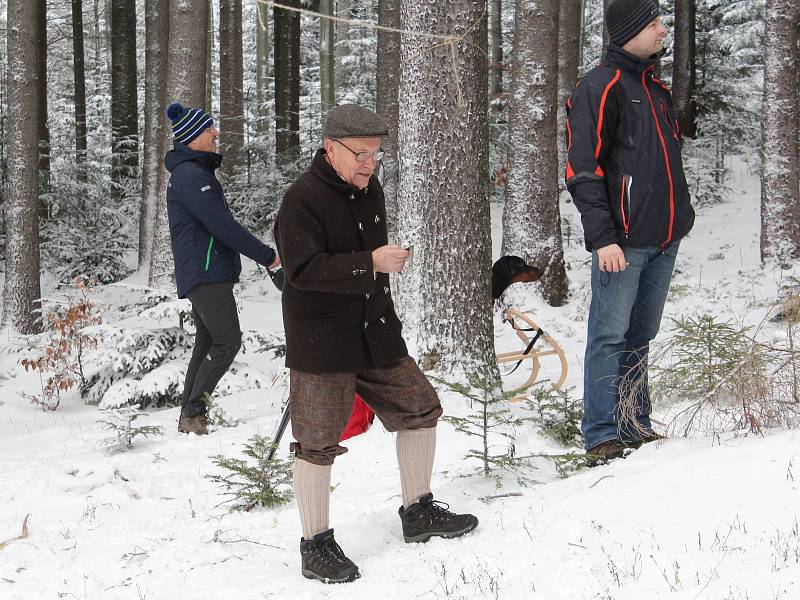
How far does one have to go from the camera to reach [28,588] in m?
3.71

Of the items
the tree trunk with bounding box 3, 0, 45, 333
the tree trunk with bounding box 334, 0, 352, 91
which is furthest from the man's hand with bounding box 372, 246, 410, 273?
the tree trunk with bounding box 334, 0, 352, 91

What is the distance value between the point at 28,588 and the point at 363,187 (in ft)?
7.83

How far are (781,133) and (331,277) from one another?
9.53 metres

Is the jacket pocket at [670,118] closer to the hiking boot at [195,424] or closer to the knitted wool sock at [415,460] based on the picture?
the knitted wool sock at [415,460]

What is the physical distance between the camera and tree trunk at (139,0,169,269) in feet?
44.3

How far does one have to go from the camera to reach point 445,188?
5918 mm

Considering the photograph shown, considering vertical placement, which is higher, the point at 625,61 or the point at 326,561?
the point at 625,61

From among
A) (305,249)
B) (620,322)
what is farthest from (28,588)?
(620,322)

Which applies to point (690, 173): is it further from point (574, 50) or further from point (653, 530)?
point (653, 530)

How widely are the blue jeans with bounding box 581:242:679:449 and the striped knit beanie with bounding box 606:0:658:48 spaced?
110 centimetres

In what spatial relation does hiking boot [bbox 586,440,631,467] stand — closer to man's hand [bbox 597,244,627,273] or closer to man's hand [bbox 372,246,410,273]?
man's hand [bbox 597,244,627,273]

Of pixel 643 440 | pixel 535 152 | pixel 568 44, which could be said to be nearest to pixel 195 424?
pixel 643 440

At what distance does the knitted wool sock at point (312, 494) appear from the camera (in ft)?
11.5

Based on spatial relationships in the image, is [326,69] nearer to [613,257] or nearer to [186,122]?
[186,122]
